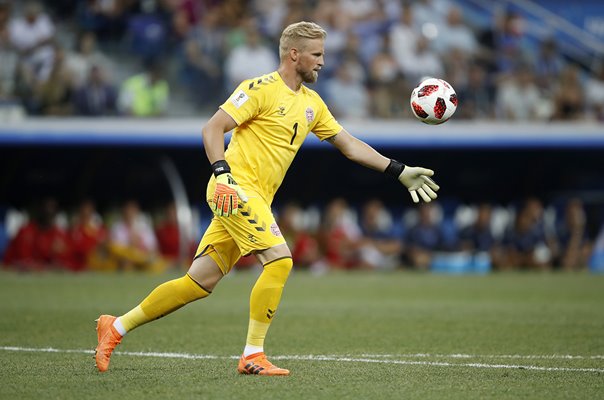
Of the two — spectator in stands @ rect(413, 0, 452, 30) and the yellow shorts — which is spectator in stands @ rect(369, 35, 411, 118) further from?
the yellow shorts

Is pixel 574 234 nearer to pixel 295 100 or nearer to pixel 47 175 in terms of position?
pixel 47 175

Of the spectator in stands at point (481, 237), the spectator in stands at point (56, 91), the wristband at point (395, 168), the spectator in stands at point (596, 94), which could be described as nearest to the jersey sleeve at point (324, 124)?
the wristband at point (395, 168)

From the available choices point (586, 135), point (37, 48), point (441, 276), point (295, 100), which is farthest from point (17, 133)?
point (295, 100)

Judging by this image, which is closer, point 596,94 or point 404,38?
point 404,38

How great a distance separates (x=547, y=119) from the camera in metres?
19.8

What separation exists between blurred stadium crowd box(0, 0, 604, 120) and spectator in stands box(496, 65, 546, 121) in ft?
0.08

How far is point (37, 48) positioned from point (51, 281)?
458 cm

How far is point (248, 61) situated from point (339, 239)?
373cm

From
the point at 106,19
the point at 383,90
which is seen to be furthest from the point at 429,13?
the point at 106,19

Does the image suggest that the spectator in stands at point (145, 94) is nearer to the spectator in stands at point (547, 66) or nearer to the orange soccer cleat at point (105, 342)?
the spectator in stands at point (547, 66)

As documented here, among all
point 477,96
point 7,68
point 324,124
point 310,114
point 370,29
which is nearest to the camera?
point 310,114

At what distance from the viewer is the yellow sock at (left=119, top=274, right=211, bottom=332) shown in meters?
6.95

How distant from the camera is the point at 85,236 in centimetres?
1859

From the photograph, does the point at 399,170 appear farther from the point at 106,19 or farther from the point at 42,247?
the point at 106,19
